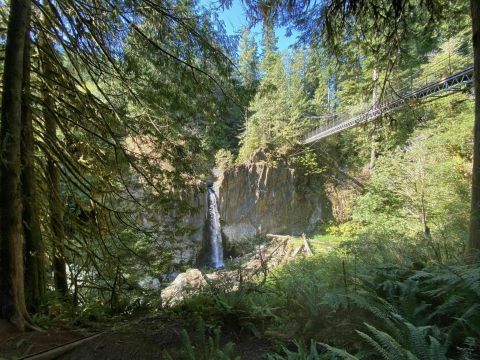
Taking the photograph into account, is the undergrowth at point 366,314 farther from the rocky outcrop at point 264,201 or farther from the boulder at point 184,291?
the rocky outcrop at point 264,201

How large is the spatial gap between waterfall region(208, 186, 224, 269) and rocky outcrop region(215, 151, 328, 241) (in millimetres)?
424

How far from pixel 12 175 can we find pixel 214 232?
46.4 feet

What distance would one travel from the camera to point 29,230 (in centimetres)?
264

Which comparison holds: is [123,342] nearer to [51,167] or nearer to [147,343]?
[147,343]

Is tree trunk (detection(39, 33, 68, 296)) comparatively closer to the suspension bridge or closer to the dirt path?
Result: the dirt path

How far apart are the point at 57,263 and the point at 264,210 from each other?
14.2 metres

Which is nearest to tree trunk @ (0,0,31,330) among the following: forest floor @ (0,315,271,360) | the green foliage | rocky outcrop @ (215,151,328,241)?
forest floor @ (0,315,271,360)

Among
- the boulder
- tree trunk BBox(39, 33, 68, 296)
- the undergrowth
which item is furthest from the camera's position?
the boulder

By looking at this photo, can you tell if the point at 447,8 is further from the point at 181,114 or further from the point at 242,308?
the point at 242,308

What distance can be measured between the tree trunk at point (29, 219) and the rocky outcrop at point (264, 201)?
44.8 ft

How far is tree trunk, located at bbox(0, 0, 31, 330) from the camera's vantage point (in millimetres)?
2094

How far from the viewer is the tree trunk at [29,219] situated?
243cm

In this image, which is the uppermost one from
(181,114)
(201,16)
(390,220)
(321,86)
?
(321,86)

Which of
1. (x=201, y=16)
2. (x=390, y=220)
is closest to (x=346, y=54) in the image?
(x=201, y=16)
